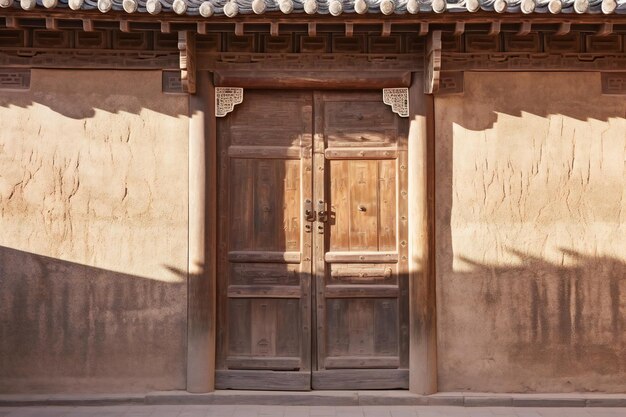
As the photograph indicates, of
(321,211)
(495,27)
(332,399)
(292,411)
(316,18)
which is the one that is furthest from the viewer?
(321,211)

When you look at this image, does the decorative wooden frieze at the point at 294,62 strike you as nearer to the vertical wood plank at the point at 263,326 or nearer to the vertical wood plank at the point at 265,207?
the vertical wood plank at the point at 265,207

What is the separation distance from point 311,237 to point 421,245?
41.5 inches

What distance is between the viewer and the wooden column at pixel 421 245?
689 cm

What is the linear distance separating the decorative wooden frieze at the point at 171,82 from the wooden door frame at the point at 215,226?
17cm

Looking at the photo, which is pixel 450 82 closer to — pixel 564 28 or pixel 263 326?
pixel 564 28

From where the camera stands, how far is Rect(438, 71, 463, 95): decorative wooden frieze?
7.02m

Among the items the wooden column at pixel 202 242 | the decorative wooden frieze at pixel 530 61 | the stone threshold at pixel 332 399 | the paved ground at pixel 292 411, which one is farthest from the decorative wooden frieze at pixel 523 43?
the paved ground at pixel 292 411

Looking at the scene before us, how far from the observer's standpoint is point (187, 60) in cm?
670

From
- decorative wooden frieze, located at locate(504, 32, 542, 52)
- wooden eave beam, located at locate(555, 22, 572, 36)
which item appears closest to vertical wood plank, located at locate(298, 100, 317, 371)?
decorative wooden frieze, located at locate(504, 32, 542, 52)

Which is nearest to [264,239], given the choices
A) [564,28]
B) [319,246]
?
[319,246]

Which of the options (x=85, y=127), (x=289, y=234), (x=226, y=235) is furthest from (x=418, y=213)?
(x=85, y=127)

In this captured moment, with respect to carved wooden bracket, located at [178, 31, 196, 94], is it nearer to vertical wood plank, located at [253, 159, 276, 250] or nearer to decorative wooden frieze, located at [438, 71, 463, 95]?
vertical wood plank, located at [253, 159, 276, 250]

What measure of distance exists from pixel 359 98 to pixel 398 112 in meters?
0.41

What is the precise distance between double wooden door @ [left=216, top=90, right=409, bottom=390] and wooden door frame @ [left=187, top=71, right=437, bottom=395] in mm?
133
